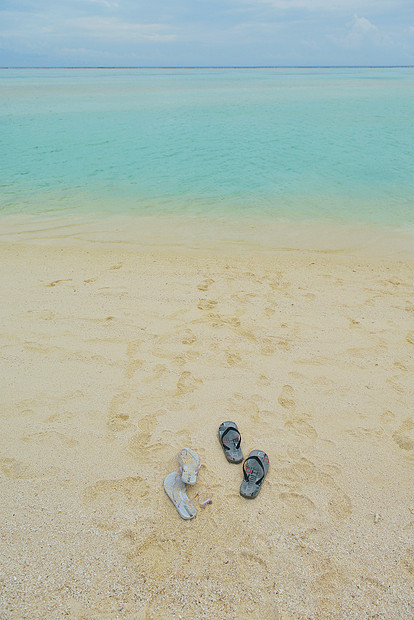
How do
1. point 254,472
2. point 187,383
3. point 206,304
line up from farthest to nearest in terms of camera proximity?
point 206,304
point 187,383
point 254,472

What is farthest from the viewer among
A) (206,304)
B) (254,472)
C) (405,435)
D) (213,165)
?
(213,165)

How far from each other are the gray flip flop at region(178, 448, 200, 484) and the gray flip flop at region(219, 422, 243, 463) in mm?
252

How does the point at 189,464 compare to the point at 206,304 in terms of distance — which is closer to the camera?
the point at 189,464

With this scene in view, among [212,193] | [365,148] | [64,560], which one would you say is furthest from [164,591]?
[365,148]

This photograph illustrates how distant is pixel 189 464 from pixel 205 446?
28 cm

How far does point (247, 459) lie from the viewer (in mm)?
3125

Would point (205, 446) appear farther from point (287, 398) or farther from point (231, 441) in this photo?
point (287, 398)

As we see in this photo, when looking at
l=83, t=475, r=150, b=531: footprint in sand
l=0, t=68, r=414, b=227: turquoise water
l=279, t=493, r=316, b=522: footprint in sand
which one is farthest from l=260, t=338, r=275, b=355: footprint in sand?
l=0, t=68, r=414, b=227: turquoise water

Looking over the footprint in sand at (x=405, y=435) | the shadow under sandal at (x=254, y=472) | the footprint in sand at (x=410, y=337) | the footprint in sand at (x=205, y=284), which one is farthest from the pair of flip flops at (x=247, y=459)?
the footprint in sand at (x=205, y=284)

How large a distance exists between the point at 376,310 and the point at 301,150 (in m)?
13.1

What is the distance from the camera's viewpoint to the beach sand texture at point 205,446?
2.38 metres

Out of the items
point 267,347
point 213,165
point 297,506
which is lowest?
point 297,506

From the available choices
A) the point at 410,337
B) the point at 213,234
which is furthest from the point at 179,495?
the point at 213,234

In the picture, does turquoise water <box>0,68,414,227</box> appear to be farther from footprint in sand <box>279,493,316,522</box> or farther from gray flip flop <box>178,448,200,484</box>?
footprint in sand <box>279,493,316,522</box>
